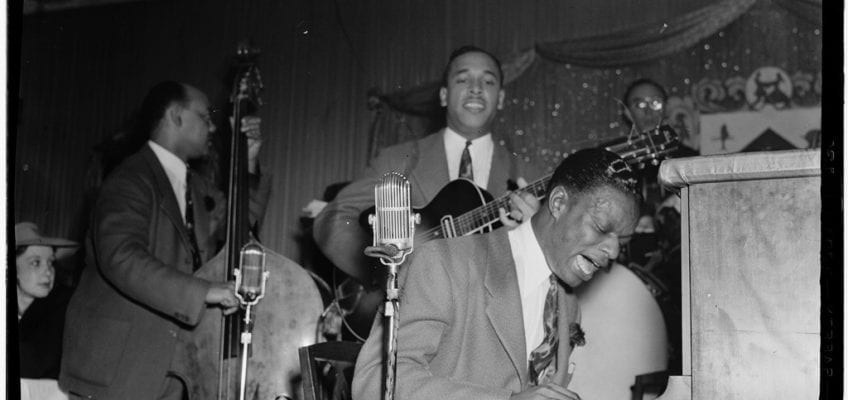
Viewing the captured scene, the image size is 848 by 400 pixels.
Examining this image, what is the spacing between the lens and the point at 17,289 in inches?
237

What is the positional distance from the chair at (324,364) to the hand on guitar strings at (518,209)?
1708 mm

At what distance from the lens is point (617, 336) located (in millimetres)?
4938

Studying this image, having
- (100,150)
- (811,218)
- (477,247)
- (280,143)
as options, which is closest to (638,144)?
(477,247)

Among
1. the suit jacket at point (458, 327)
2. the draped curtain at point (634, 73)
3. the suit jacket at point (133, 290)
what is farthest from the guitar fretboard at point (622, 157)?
the suit jacket at point (133, 290)

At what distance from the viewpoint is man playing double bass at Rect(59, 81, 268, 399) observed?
5000mm

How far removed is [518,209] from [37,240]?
335 centimetres

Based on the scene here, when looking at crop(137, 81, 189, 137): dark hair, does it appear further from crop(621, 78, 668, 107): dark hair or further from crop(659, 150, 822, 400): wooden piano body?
crop(659, 150, 822, 400): wooden piano body

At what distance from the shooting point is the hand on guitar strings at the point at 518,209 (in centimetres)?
493

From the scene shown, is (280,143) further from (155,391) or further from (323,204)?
(155,391)

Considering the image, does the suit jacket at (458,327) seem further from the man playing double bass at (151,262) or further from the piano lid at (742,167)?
the man playing double bass at (151,262)

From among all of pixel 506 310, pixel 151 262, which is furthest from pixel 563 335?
pixel 151 262

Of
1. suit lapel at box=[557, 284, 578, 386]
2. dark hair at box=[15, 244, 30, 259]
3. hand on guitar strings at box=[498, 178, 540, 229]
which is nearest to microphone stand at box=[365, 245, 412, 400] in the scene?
suit lapel at box=[557, 284, 578, 386]

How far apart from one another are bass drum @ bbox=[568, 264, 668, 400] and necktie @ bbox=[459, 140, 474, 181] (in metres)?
0.90

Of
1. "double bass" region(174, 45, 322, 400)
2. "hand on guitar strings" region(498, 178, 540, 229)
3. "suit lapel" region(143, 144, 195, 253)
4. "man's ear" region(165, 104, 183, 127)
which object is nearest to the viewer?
"double bass" region(174, 45, 322, 400)
